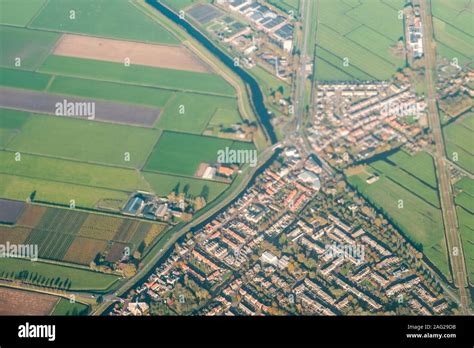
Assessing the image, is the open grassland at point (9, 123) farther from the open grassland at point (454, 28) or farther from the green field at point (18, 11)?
the open grassland at point (454, 28)

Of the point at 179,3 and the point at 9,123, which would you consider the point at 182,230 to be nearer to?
the point at 9,123

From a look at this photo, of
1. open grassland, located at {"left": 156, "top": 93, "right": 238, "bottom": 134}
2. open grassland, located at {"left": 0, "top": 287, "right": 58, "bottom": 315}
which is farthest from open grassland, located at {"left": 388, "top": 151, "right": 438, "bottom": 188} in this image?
open grassland, located at {"left": 0, "top": 287, "right": 58, "bottom": 315}

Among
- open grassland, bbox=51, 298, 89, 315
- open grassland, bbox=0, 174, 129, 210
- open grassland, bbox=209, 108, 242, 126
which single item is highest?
open grassland, bbox=209, 108, 242, 126

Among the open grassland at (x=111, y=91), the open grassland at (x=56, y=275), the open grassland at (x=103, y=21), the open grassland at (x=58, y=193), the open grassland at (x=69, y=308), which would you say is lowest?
the open grassland at (x=69, y=308)

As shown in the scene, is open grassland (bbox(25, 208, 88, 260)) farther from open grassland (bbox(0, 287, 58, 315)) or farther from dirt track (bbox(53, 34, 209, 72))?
dirt track (bbox(53, 34, 209, 72))

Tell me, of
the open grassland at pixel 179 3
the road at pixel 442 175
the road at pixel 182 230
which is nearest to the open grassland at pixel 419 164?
the road at pixel 442 175

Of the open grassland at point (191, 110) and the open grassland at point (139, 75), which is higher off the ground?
the open grassland at point (139, 75)

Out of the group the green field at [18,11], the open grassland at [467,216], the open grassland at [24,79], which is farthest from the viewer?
the green field at [18,11]
